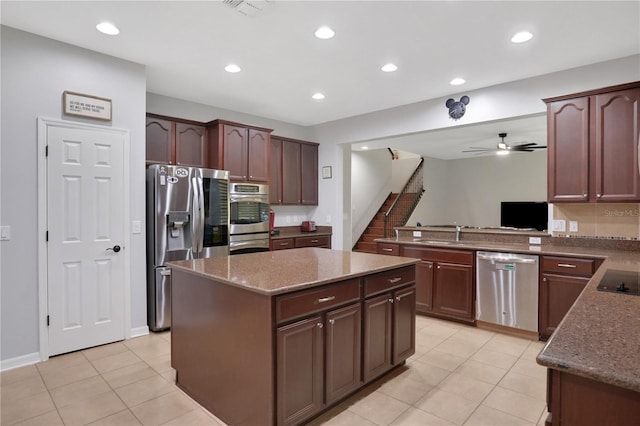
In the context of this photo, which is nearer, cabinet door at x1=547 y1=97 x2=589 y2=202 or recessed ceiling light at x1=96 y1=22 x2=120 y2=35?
recessed ceiling light at x1=96 y1=22 x2=120 y2=35

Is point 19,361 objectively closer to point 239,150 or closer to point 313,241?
point 239,150

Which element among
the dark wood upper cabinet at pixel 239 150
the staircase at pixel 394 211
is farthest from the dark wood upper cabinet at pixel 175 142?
the staircase at pixel 394 211

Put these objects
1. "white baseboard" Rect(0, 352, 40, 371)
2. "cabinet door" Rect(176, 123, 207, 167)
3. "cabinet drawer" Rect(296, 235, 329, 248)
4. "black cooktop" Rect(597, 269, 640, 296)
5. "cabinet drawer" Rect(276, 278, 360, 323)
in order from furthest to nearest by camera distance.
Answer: "cabinet drawer" Rect(296, 235, 329, 248) → "cabinet door" Rect(176, 123, 207, 167) → "white baseboard" Rect(0, 352, 40, 371) → "cabinet drawer" Rect(276, 278, 360, 323) → "black cooktop" Rect(597, 269, 640, 296)

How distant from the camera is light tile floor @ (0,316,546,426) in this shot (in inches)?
86.2

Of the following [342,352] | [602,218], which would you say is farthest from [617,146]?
[342,352]

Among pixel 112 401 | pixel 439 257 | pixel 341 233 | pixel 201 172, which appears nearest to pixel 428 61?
pixel 439 257

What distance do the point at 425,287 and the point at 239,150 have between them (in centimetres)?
296

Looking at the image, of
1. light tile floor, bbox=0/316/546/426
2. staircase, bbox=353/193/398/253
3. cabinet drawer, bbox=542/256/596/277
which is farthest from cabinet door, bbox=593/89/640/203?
staircase, bbox=353/193/398/253

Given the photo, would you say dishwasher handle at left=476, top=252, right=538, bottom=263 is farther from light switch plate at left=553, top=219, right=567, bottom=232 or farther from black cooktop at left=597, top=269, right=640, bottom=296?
black cooktop at left=597, top=269, right=640, bottom=296

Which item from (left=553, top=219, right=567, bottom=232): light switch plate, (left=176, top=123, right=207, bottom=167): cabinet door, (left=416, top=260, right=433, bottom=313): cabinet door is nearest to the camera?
(left=553, top=219, right=567, bottom=232): light switch plate

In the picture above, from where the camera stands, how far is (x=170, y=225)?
379cm

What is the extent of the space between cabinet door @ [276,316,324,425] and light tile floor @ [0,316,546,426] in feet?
0.78

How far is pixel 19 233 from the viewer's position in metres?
2.89

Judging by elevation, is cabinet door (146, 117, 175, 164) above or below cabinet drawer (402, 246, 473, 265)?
above
